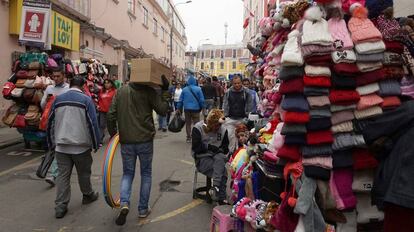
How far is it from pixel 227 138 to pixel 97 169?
10.3 feet

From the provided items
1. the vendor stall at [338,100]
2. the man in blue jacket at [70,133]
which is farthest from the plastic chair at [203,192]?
the vendor stall at [338,100]

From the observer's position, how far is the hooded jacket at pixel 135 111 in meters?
4.95

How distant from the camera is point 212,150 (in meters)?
5.69

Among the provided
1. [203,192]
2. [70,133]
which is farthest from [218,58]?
[70,133]

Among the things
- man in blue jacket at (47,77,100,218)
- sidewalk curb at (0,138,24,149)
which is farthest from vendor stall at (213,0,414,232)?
sidewalk curb at (0,138,24,149)

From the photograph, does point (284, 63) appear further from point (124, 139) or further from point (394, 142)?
point (124, 139)

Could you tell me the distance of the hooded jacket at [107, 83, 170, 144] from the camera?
16.3ft

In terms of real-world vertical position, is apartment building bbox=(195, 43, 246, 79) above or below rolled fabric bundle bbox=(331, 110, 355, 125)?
above

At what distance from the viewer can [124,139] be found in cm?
497

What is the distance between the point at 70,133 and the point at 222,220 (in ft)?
7.59

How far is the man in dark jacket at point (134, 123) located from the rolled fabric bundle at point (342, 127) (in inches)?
102

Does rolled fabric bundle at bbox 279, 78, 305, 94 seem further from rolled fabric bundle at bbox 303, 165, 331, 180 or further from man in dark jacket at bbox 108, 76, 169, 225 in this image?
man in dark jacket at bbox 108, 76, 169, 225

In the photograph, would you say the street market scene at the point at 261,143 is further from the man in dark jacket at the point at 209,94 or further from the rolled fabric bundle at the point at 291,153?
the man in dark jacket at the point at 209,94

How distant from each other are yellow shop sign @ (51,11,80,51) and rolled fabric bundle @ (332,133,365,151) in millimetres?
13282
